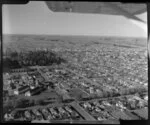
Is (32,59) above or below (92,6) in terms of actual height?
below

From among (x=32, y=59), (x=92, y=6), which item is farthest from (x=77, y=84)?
(x=92, y=6)

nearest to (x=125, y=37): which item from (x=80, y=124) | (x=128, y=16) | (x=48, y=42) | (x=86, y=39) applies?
(x=128, y=16)

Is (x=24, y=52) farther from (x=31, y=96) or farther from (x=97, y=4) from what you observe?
(x=97, y=4)

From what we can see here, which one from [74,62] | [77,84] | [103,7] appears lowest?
[77,84]

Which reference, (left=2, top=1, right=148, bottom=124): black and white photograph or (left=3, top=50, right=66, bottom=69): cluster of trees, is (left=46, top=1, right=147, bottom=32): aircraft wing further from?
(left=3, top=50, right=66, bottom=69): cluster of trees

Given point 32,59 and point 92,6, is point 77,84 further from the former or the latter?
point 92,6

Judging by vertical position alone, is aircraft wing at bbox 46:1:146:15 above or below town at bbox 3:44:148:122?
above

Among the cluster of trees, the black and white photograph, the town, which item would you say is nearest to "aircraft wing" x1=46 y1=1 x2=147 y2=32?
the black and white photograph

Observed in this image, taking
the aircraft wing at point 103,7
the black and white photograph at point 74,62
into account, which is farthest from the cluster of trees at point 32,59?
the aircraft wing at point 103,7
